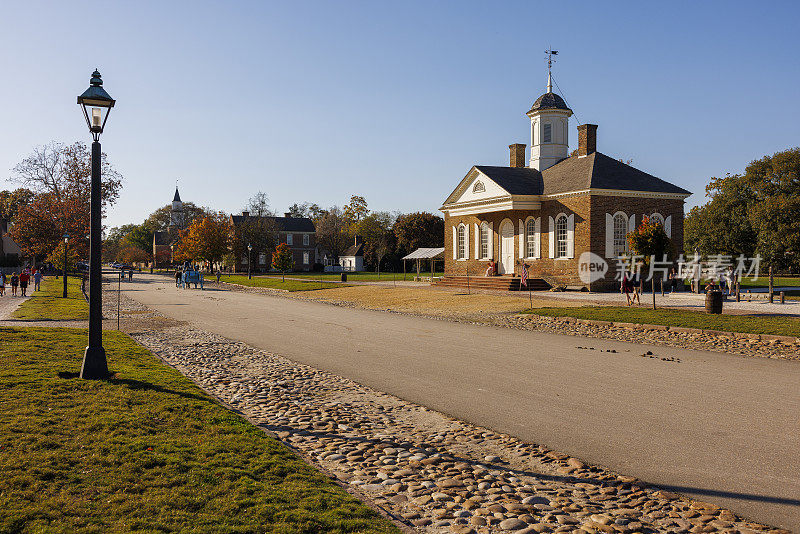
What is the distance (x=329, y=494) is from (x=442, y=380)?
563 centimetres

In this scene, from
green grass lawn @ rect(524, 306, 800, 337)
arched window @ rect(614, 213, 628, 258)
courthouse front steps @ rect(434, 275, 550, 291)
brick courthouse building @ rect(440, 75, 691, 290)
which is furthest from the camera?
courthouse front steps @ rect(434, 275, 550, 291)

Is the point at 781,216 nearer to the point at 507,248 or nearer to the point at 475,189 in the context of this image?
the point at 507,248

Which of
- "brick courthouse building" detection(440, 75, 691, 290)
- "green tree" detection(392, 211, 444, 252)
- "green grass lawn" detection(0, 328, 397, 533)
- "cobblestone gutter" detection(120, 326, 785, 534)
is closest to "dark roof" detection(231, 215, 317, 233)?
"green tree" detection(392, 211, 444, 252)

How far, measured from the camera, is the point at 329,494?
4844 millimetres

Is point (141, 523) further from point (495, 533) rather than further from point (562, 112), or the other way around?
point (562, 112)

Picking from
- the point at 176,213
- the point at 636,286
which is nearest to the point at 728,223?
the point at 636,286

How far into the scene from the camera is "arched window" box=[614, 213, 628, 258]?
1331 inches

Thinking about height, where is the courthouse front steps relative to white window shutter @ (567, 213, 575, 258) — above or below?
below

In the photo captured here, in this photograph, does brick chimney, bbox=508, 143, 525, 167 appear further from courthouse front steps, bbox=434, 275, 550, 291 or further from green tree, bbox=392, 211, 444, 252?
green tree, bbox=392, 211, 444, 252

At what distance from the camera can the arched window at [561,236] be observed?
3547 cm

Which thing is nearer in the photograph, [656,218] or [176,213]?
[656,218]

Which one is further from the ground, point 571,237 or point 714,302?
point 571,237

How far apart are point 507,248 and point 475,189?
194 inches

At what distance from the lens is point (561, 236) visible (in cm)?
3575
